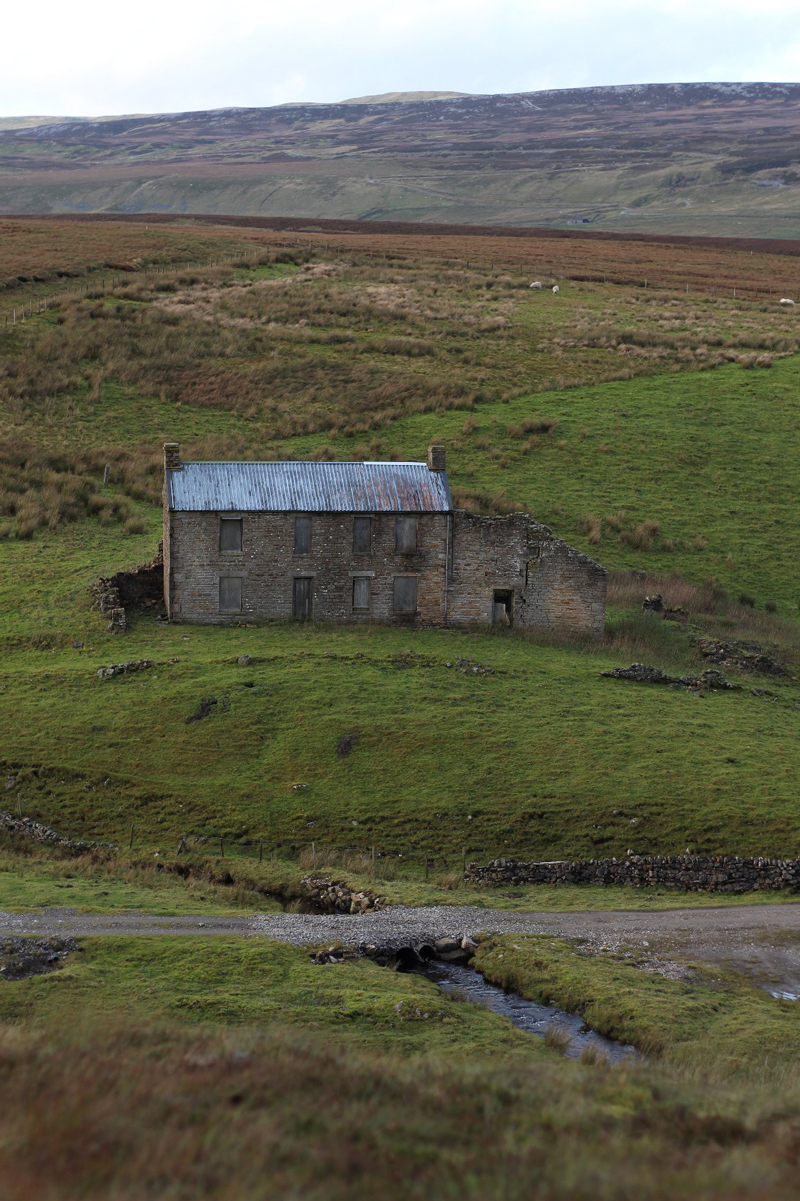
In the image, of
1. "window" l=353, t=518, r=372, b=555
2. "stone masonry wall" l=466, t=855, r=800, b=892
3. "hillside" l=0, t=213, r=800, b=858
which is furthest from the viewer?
"window" l=353, t=518, r=372, b=555

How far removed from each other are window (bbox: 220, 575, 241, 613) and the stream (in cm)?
1810

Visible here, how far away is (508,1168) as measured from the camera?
9289mm

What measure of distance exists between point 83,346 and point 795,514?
39953 millimetres

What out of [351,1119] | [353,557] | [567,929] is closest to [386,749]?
[567,929]

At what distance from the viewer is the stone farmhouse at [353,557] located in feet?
124

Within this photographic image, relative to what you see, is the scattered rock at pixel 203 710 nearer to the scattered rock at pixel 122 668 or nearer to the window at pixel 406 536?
the scattered rock at pixel 122 668

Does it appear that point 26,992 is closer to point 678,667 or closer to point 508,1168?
point 508,1168

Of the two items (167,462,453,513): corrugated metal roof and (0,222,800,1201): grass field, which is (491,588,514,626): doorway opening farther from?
(167,462,453,513): corrugated metal roof

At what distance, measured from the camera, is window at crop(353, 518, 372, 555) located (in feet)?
126

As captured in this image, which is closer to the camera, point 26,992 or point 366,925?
point 26,992

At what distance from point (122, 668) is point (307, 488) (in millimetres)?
9005

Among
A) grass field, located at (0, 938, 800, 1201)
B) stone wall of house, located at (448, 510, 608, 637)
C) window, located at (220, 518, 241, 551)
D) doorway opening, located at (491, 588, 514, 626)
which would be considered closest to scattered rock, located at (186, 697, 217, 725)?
window, located at (220, 518, 241, 551)

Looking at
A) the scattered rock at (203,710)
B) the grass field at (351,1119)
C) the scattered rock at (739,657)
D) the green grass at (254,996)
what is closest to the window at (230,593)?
the scattered rock at (203,710)

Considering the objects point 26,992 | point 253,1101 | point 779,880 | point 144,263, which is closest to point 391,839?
point 779,880
